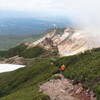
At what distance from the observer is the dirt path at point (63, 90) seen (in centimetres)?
3356

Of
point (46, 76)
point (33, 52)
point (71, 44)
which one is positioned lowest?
point (46, 76)

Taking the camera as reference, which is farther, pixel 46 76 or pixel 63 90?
pixel 46 76

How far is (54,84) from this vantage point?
40.8m

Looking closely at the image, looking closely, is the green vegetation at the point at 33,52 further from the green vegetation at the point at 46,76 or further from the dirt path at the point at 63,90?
the dirt path at the point at 63,90

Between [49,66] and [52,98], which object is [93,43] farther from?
[52,98]

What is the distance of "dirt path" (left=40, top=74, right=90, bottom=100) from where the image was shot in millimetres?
33562

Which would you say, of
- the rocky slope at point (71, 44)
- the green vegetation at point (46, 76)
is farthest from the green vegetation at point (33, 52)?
the green vegetation at point (46, 76)

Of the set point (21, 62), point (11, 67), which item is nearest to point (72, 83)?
point (11, 67)

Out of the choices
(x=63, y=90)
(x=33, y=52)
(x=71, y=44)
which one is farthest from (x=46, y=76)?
(x=33, y=52)

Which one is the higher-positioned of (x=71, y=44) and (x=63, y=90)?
(x=71, y=44)

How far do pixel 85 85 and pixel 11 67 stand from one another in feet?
230

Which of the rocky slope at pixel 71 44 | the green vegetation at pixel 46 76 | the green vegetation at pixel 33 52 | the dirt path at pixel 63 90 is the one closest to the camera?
the dirt path at pixel 63 90

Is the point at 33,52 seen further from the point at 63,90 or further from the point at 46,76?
the point at 63,90

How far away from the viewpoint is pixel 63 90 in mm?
36844
